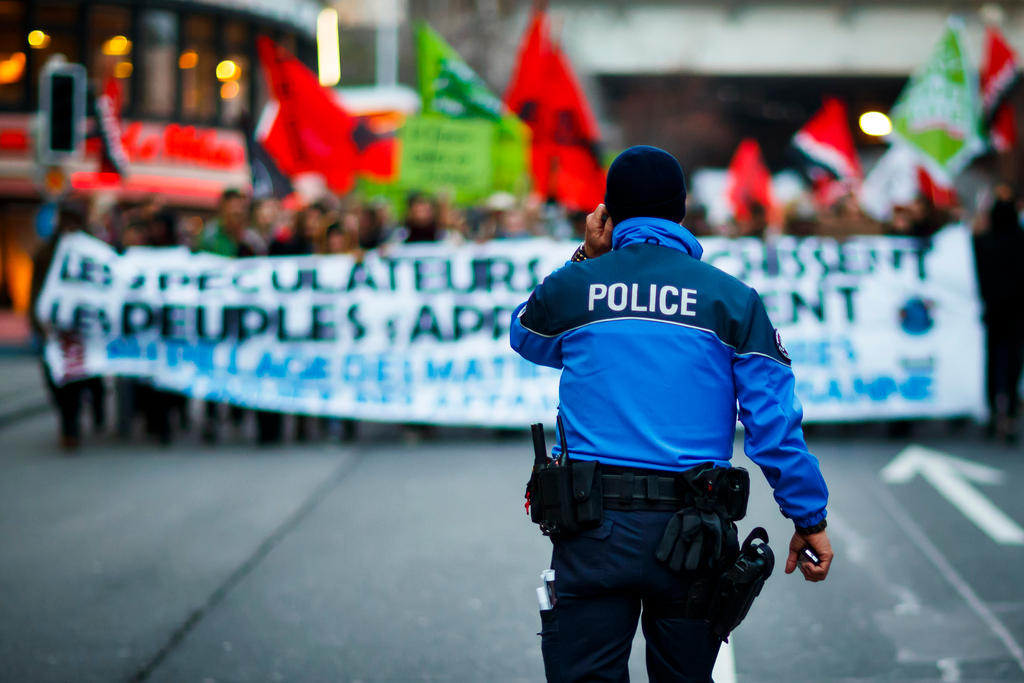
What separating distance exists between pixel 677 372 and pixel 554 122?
11.2 metres

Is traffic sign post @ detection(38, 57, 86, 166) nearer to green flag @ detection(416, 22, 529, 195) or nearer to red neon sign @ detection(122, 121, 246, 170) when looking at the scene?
green flag @ detection(416, 22, 529, 195)

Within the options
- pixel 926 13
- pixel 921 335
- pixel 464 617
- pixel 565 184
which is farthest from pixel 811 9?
pixel 464 617

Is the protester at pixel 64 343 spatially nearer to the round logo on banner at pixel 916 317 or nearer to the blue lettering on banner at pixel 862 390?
the blue lettering on banner at pixel 862 390

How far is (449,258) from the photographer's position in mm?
11242

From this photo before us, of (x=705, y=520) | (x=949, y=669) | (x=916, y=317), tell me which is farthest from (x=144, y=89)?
(x=705, y=520)

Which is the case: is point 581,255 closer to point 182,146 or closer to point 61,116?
point 61,116

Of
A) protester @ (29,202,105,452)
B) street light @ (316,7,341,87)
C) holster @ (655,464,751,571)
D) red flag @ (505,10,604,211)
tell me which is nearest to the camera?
holster @ (655,464,751,571)

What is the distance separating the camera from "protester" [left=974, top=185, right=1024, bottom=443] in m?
10.8

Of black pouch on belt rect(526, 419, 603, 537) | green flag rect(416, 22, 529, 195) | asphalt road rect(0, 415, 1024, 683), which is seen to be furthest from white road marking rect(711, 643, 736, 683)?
green flag rect(416, 22, 529, 195)

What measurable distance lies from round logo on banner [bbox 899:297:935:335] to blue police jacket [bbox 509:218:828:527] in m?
8.39

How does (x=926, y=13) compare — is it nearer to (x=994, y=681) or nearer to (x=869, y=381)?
(x=869, y=381)

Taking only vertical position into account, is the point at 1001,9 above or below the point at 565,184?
above

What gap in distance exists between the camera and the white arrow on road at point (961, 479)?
24.8ft

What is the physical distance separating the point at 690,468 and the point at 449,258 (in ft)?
26.7
